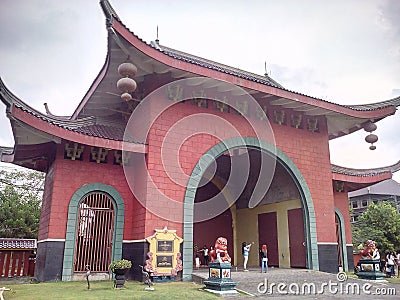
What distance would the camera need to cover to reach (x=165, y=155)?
412 inches

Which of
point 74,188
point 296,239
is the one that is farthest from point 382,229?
point 74,188

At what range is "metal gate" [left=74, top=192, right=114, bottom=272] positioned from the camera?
10.2 m

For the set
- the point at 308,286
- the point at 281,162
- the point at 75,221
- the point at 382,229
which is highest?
the point at 281,162

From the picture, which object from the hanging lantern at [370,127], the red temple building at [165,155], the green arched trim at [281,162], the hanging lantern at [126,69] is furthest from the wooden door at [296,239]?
the hanging lantern at [126,69]

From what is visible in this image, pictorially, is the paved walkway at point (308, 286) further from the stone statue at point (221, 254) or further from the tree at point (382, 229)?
the tree at point (382, 229)

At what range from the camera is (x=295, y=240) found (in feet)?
42.6

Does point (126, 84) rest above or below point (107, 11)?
below

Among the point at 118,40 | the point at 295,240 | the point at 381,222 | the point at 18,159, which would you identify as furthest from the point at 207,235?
the point at 381,222

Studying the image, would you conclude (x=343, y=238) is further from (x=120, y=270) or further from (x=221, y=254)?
(x=120, y=270)

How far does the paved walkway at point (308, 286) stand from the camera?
8359 mm

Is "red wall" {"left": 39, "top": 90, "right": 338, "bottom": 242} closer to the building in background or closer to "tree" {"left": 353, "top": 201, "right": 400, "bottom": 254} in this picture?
"tree" {"left": 353, "top": 201, "right": 400, "bottom": 254}

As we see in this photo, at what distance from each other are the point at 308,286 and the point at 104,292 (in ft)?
16.3

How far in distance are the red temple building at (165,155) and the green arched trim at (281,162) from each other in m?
0.03

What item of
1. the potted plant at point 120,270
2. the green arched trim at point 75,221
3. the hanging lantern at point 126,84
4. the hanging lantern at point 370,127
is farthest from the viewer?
the hanging lantern at point 370,127
